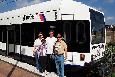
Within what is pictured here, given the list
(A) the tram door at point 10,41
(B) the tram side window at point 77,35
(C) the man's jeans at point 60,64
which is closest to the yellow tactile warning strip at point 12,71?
(C) the man's jeans at point 60,64

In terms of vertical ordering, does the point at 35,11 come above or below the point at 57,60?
above

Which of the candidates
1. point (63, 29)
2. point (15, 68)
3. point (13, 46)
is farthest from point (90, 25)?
point (13, 46)

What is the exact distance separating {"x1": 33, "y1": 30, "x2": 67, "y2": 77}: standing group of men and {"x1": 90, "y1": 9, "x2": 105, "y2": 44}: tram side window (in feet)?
8.30

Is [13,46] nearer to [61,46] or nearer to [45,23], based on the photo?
[45,23]

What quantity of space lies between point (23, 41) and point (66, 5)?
4587mm

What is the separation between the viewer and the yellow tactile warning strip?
41.3 feet

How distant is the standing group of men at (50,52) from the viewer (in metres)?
10.9

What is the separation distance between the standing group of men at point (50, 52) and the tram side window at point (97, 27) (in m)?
2.53

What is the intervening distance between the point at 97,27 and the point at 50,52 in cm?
363

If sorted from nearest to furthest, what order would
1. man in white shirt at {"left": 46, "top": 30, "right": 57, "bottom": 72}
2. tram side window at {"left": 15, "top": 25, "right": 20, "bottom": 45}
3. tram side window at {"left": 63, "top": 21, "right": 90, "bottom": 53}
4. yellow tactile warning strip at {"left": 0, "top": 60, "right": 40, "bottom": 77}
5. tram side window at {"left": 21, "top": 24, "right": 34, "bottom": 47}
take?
man in white shirt at {"left": 46, "top": 30, "right": 57, "bottom": 72}, yellow tactile warning strip at {"left": 0, "top": 60, "right": 40, "bottom": 77}, tram side window at {"left": 63, "top": 21, "right": 90, "bottom": 53}, tram side window at {"left": 21, "top": 24, "right": 34, "bottom": 47}, tram side window at {"left": 15, "top": 25, "right": 20, "bottom": 45}

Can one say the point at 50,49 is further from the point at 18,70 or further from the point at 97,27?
the point at 97,27

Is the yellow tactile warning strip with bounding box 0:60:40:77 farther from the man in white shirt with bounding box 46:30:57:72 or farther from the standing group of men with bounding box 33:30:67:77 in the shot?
the man in white shirt with bounding box 46:30:57:72

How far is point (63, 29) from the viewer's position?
1303 cm

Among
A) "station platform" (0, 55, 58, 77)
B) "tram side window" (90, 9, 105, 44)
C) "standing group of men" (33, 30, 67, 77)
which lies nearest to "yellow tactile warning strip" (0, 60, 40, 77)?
"station platform" (0, 55, 58, 77)
